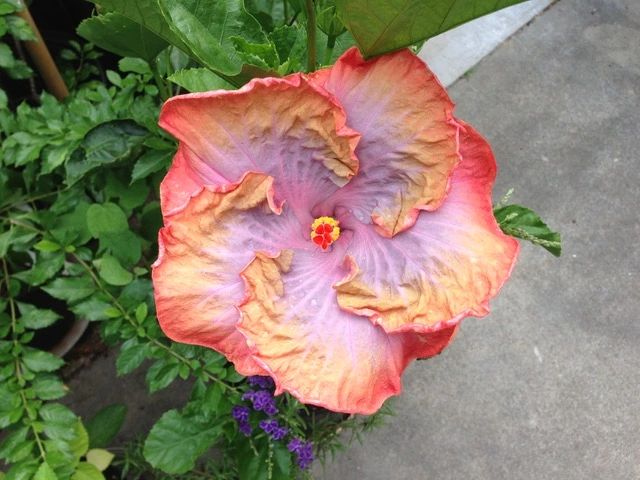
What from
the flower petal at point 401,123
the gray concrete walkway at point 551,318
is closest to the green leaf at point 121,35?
the flower petal at point 401,123

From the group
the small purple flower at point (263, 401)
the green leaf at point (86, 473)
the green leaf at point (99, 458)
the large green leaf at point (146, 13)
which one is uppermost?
the large green leaf at point (146, 13)

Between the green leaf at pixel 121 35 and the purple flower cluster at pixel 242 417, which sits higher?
the green leaf at pixel 121 35

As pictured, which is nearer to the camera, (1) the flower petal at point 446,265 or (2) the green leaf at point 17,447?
(1) the flower petal at point 446,265

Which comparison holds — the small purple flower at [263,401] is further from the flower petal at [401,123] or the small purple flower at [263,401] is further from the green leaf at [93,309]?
the flower petal at [401,123]

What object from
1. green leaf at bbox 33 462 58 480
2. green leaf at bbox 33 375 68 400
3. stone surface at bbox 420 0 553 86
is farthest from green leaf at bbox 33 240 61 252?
stone surface at bbox 420 0 553 86

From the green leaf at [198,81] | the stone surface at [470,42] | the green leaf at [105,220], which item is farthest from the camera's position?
the stone surface at [470,42]

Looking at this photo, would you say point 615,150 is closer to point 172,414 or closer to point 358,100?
point 172,414

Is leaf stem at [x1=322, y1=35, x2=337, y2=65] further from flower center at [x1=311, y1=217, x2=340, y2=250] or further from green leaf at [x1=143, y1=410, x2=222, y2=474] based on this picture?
green leaf at [x1=143, y1=410, x2=222, y2=474]
